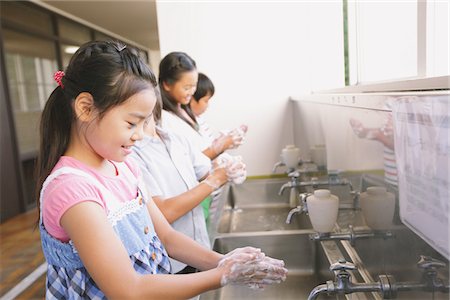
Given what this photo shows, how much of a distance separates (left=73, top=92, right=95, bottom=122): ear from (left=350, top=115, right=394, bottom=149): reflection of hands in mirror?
1.87 feet

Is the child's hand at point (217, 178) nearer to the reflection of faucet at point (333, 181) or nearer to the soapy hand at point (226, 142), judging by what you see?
the reflection of faucet at point (333, 181)

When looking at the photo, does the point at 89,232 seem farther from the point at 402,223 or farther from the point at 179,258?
the point at 402,223

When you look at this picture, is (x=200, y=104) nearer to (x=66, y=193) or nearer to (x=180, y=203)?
(x=180, y=203)

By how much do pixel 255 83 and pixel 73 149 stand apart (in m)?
2.20

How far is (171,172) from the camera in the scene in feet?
4.51

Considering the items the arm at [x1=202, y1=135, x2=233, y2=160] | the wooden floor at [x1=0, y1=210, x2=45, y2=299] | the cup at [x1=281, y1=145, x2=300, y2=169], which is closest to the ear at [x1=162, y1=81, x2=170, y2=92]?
the arm at [x1=202, y1=135, x2=233, y2=160]

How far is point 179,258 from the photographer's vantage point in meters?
1.01

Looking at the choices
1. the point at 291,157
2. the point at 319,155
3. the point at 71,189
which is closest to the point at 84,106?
the point at 71,189

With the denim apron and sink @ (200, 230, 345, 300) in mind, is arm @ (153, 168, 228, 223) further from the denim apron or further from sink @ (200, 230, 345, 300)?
the denim apron

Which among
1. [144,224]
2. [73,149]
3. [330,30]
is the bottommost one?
[144,224]

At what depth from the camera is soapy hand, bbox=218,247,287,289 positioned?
75 cm

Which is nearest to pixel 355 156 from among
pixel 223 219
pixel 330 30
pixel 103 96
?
pixel 103 96

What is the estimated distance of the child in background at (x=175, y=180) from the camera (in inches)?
51.0

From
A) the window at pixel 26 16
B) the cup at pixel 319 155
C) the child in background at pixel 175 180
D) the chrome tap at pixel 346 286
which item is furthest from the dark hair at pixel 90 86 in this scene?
the window at pixel 26 16
